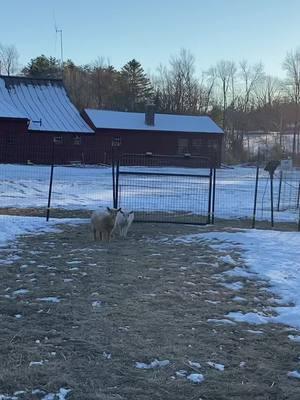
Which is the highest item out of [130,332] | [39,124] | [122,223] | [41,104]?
[41,104]

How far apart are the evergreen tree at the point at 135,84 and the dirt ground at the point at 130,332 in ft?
237

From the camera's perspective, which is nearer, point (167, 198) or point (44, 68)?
point (167, 198)

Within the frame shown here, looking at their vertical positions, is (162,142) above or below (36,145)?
above

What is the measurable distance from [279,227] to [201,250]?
514 centimetres

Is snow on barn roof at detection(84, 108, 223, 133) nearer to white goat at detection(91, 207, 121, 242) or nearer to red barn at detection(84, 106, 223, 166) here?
red barn at detection(84, 106, 223, 166)

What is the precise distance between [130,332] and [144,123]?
4571 centimetres

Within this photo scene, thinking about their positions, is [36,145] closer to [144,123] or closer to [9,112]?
[9,112]

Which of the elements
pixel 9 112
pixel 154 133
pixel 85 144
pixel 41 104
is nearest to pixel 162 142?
pixel 154 133

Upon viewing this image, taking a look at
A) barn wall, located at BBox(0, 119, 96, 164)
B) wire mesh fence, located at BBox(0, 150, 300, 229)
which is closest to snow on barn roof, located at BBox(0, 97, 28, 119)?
barn wall, located at BBox(0, 119, 96, 164)

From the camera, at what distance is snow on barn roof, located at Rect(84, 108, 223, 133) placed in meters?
48.9

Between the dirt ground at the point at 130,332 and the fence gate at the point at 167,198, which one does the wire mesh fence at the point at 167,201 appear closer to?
the fence gate at the point at 167,198

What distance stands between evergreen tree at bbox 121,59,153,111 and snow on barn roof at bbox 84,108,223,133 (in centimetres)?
2688

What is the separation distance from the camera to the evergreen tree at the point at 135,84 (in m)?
80.9

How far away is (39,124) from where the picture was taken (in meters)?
43.9
